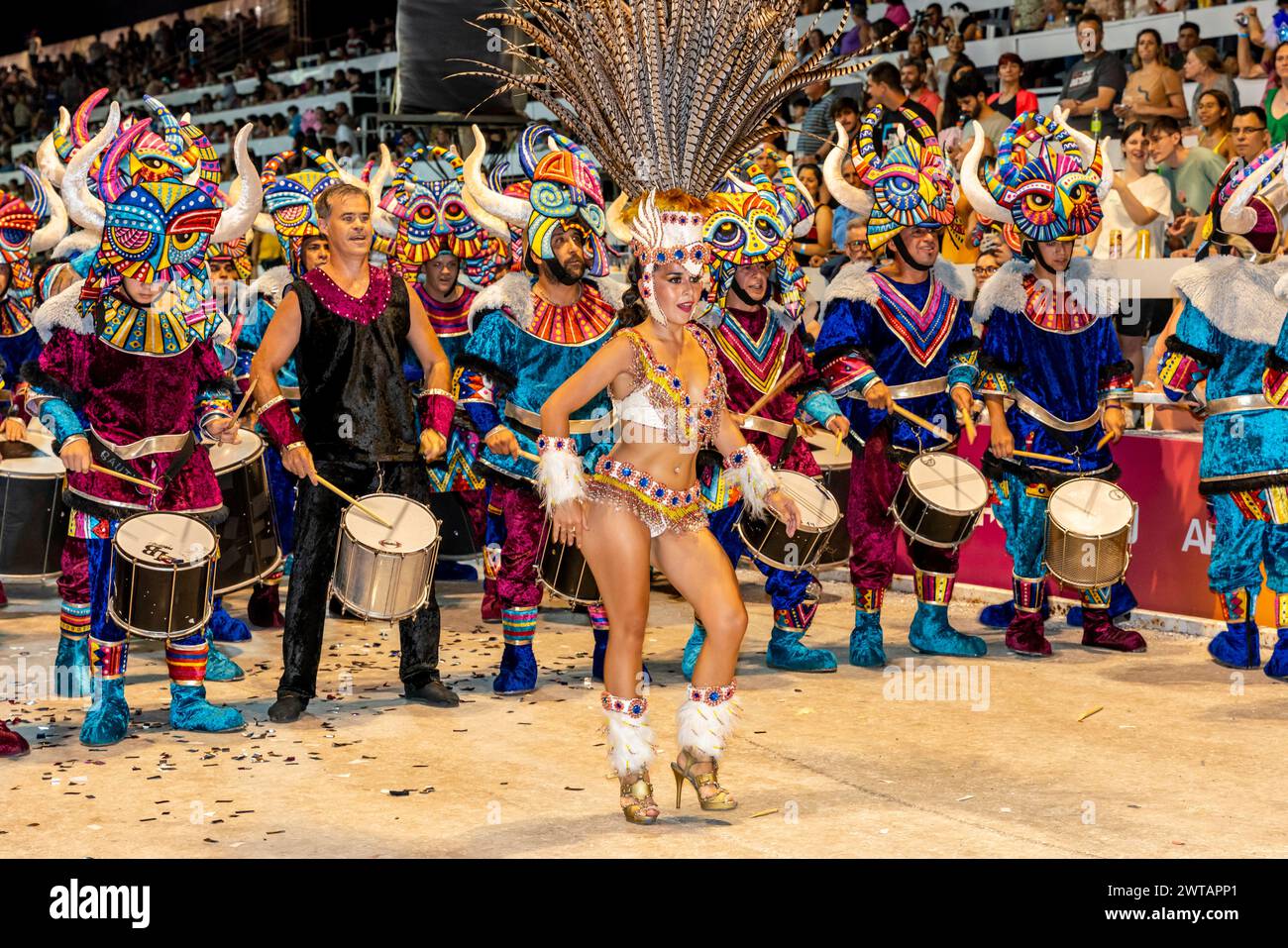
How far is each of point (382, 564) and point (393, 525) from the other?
224 millimetres

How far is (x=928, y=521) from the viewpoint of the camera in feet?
24.1

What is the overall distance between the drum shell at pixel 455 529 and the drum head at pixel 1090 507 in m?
3.51

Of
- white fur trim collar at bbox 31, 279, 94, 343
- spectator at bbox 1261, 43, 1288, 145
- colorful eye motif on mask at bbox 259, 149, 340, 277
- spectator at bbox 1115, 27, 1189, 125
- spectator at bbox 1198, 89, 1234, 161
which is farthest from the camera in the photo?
spectator at bbox 1115, 27, 1189, 125

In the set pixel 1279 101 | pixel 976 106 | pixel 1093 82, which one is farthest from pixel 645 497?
pixel 1093 82

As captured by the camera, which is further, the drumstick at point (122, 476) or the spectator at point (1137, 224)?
the spectator at point (1137, 224)

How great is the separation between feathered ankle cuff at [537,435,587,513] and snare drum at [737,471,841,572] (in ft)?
6.95

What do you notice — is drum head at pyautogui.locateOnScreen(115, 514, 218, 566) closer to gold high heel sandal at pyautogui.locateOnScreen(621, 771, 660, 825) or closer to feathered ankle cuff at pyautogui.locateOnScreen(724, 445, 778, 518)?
gold high heel sandal at pyautogui.locateOnScreen(621, 771, 660, 825)

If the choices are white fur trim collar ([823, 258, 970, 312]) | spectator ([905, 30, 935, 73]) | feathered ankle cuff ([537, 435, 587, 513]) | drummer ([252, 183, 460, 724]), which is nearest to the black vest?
drummer ([252, 183, 460, 724])

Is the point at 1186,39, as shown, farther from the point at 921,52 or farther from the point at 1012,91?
the point at 921,52

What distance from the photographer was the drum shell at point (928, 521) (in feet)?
24.0

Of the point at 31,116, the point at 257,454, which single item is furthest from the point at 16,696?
the point at 31,116

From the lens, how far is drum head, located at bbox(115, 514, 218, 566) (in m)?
6.04

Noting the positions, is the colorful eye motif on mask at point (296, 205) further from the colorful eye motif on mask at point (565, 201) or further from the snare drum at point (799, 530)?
the snare drum at point (799, 530)

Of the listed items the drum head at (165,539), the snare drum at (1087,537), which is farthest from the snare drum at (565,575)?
the snare drum at (1087,537)
